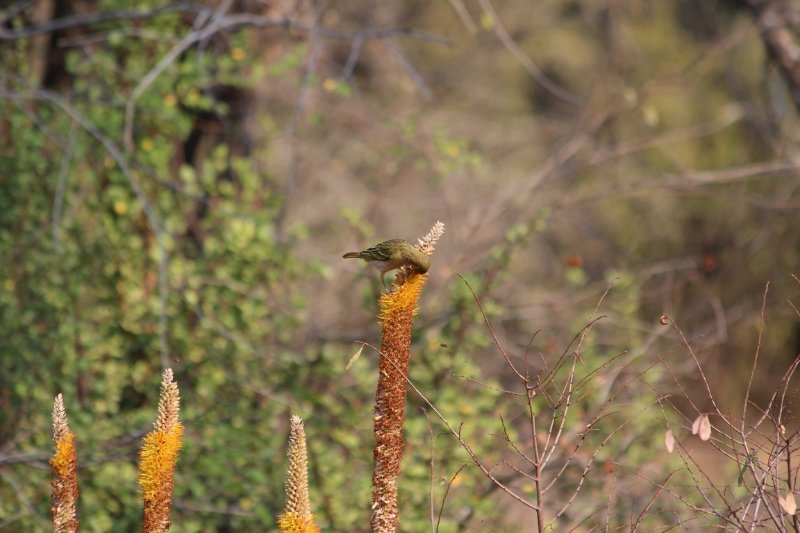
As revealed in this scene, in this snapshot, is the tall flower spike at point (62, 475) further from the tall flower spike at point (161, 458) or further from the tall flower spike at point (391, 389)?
the tall flower spike at point (391, 389)

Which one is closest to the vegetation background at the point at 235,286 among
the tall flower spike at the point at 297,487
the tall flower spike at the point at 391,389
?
the tall flower spike at the point at 391,389

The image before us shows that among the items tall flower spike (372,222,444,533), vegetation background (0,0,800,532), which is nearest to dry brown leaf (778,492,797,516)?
tall flower spike (372,222,444,533)

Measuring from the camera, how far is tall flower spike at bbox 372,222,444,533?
235 centimetres

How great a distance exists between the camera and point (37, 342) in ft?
19.2

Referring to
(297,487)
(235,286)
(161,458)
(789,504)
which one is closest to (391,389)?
(297,487)

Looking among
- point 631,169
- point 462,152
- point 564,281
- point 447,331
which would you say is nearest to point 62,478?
point 447,331

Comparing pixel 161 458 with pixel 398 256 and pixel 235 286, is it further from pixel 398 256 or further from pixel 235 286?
pixel 235 286

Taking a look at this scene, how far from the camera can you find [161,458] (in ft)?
7.81

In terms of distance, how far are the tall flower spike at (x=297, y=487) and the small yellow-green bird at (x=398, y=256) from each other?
17.3 inches

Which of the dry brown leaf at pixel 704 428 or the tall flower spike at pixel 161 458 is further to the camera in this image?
the dry brown leaf at pixel 704 428

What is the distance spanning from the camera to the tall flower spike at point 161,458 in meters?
2.37

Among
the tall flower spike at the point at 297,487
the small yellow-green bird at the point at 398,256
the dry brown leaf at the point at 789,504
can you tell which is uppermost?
the small yellow-green bird at the point at 398,256

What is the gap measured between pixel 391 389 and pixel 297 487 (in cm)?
30

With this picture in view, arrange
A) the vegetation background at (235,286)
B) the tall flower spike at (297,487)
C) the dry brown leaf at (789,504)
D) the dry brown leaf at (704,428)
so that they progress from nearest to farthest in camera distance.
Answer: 1. the tall flower spike at (297,487)
2. the dry brown leaf at (789,504)
3. the dry brown leaf at (704,428)
4. the vegetation background at (235,286)
